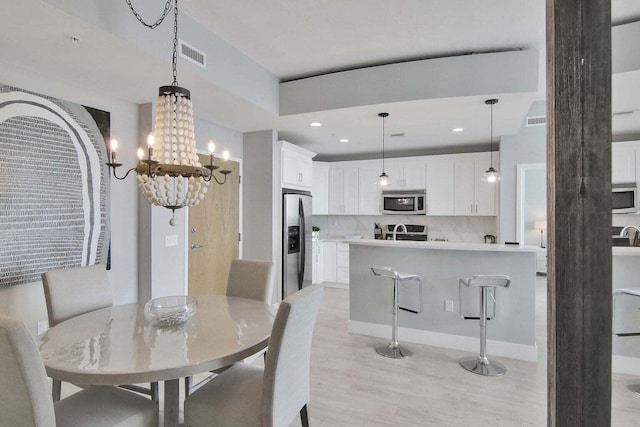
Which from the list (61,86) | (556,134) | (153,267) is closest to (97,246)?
(153,267)

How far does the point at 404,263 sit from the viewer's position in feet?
11.7

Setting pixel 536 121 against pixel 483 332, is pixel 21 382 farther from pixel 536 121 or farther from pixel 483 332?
pixel 536 121

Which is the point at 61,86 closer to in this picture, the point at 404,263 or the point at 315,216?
the point at 404,263

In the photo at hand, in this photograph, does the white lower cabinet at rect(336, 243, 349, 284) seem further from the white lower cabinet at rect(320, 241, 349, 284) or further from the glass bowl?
the glass bowl

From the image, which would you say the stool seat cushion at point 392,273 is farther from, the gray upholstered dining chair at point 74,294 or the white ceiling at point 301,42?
the gray upholstered dining chair at point 74,294

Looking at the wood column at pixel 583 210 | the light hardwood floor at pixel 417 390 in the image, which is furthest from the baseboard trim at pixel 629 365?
the wood column at pixel 583 210

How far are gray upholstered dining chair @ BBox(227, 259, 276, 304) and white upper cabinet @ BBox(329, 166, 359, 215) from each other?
3766mm

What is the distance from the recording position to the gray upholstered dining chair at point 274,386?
1413 mm

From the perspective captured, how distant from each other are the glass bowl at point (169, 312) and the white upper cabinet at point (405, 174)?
4.48 meters

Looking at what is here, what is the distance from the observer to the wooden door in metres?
3.88

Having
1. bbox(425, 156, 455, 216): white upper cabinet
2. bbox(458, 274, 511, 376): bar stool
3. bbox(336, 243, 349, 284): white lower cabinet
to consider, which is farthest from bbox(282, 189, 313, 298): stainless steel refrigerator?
bbox(458, 274, 511, 376): bar stool

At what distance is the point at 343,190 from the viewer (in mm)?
6258

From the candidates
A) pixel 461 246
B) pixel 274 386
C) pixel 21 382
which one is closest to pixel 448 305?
pixel 461 246

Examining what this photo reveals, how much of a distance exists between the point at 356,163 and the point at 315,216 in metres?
1.44
